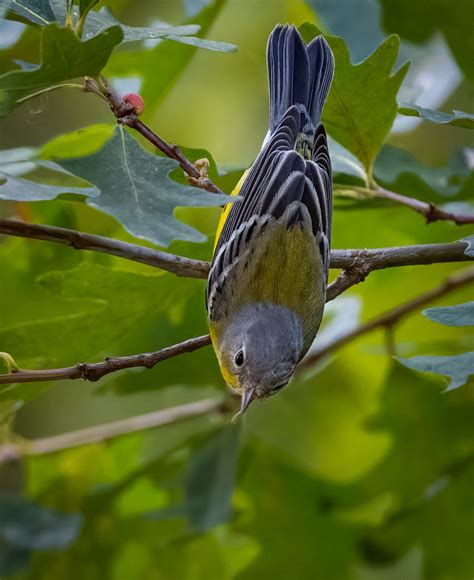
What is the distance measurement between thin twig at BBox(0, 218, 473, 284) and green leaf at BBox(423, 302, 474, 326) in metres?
0.22

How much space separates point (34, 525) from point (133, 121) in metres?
1.48

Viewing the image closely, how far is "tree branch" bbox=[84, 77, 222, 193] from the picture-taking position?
6.72ft

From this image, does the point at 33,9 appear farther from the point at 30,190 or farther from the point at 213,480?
the point at 213,480

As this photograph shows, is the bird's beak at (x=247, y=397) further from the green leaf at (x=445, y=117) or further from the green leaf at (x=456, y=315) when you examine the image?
the green leaf at (x=445, y=117)

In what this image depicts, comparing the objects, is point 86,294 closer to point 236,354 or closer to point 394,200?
point 236,354

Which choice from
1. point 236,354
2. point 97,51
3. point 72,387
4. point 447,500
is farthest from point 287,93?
point 72,387

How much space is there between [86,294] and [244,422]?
0.93 metres

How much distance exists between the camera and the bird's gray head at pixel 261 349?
262cm

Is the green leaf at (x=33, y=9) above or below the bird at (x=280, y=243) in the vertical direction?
above

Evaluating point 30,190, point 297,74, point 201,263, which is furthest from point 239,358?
point 30,190

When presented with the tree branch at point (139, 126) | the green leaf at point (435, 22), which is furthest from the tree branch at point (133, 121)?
the green leaf at point (435, 22)

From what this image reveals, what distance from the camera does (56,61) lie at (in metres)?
1.79

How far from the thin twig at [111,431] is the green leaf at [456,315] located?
1346 millimetres

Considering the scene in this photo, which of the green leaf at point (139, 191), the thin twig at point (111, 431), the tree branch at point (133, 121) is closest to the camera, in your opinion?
the green leaf at point (139, 191)
